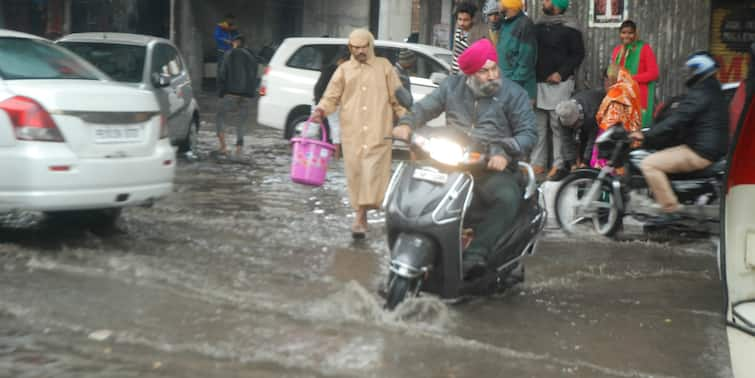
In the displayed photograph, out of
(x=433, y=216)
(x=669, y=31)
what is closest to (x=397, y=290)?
(x=433, y=216)

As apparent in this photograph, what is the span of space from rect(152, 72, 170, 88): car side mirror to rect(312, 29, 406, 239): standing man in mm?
4550

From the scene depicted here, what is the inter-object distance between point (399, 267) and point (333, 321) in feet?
1.53

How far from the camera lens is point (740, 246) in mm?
4219

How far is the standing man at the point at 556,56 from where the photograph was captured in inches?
505

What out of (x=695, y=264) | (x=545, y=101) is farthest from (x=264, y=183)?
(x=695, y=264)

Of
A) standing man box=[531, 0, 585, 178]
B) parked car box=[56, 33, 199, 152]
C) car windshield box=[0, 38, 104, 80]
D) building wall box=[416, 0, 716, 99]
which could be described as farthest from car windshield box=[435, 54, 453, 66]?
car windshield box=[0, 38, 104, 80]

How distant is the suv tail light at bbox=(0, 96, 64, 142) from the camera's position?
25.7 ft

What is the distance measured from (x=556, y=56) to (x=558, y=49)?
0.26ft

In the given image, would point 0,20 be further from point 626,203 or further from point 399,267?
point 399,267

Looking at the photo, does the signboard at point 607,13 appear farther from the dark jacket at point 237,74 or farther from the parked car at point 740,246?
the parked car at point 740,246

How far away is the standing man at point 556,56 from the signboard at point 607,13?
1178 mm

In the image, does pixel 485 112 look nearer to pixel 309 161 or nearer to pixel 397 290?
pixel 397 290

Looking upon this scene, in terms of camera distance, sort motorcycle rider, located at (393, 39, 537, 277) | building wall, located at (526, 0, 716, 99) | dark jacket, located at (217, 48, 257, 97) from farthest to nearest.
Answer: dark jacket, located at (217, 48, 257, 97)
building wall, located at (526, 0, 716, 99)
motorcycle rider, located at (393, 39, 537, 277)

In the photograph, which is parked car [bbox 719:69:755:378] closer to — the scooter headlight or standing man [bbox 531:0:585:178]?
the scooter headlight
